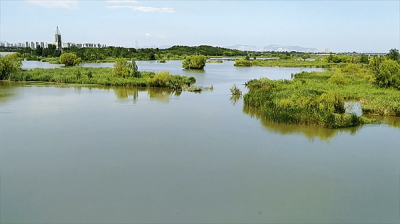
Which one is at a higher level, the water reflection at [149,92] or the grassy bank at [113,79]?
the grassy bank at [113,79]

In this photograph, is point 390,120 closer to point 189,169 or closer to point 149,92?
point 189,169

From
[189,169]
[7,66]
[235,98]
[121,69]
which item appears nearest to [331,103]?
[235,98]

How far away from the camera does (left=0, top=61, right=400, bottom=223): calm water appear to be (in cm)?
648

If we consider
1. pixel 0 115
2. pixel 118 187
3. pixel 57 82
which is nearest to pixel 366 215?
pixel 118 187

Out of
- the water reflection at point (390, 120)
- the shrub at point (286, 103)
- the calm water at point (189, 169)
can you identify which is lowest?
the calm water at point (189, 169)

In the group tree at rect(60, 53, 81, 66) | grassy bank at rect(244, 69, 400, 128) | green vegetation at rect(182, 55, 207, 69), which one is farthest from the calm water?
tree at rect(60, 53, 81, 66)

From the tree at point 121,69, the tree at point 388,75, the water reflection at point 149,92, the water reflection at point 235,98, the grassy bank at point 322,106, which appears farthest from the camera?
the tree at point 121,69

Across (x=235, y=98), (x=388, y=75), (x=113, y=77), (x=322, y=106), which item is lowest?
(x=235, y=98)

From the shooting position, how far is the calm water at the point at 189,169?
6480mm

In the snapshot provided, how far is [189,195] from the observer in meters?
7.09

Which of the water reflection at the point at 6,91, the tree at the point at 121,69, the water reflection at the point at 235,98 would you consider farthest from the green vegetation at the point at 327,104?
the water reflection at the point at 6,91

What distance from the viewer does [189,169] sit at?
8492 millimetres

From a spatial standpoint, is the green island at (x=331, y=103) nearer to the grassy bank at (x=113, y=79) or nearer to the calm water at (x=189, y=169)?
the calm water at (x=189, y=169)

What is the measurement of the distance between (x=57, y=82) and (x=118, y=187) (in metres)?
19.7
